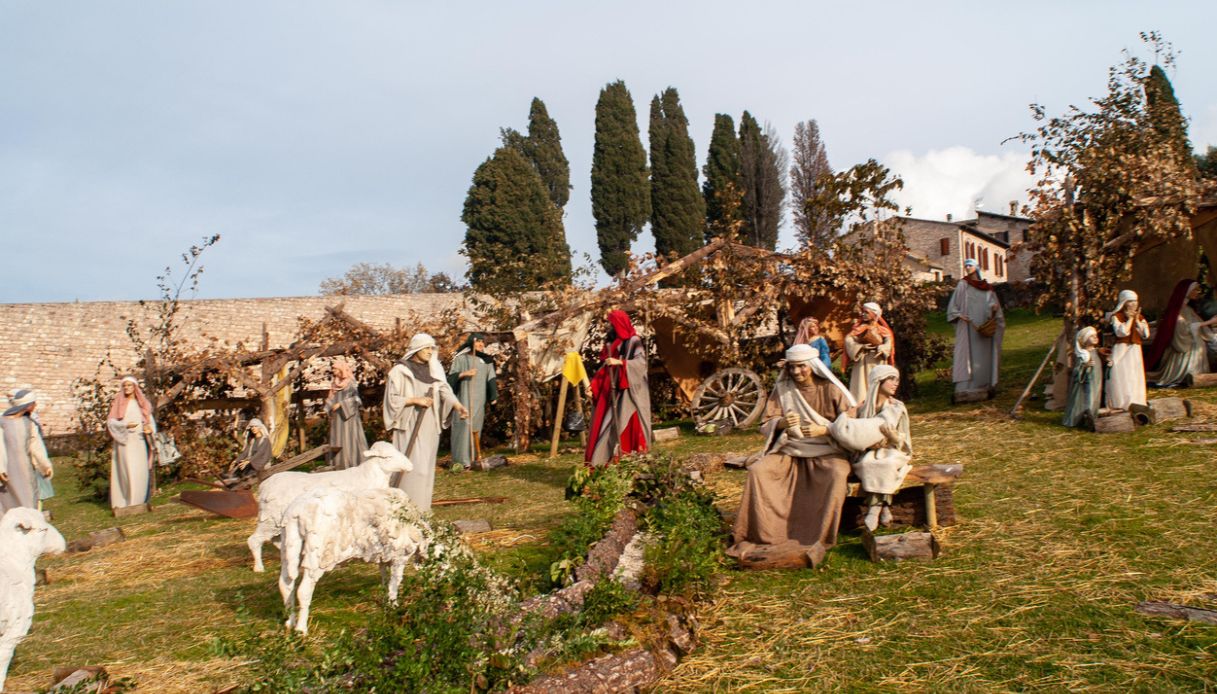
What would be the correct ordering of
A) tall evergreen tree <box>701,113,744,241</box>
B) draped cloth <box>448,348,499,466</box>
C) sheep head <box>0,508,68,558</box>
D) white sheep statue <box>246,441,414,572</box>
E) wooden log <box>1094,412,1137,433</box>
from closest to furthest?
1. sheep head <box>0,508,68,558</box>
2. white sheep statue <box>246,441,414,572</box>
3. wooden log <box>1094,412,1137,433</box>
4. draped cloth <box>448,348,499,466</box>
5. tall evergreen tree <box>701,113,744,241</box>

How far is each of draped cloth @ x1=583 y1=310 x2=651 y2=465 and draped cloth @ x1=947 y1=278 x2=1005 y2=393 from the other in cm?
565

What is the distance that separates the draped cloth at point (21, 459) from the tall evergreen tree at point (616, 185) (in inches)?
1370

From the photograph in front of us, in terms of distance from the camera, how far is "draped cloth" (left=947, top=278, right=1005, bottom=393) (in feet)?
43.3

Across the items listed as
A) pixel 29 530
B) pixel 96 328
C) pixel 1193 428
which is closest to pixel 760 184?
pixel 96 328

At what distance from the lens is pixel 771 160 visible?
4769 centimetres

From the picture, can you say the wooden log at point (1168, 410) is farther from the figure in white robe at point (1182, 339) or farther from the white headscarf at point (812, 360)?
the white headscarf at point (812, 360)

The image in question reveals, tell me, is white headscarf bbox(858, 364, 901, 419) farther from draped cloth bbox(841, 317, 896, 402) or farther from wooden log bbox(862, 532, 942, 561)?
draped cloth bbox(841, 317, 896, 402)

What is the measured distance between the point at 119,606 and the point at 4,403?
59.0ft

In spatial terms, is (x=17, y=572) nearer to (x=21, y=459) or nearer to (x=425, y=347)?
(x=425, y=347)

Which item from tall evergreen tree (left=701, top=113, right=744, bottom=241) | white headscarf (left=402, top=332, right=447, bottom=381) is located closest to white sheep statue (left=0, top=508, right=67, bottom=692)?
white headscarf (left=402, top=332, right=447, bottom=381)

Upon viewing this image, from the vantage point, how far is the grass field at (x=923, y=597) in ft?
14.0

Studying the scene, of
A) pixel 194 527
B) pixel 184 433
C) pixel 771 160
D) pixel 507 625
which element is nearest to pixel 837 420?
pixel 507 625

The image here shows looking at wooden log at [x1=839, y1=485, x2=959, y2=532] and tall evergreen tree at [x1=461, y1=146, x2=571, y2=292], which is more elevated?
tall evergreen tree at [x1=461, y1=146, x2=571, y2=292]

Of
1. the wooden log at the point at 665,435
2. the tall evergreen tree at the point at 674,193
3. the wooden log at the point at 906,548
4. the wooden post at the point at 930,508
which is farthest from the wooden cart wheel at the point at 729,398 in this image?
the tall evergreen tree at the point at 674,193
